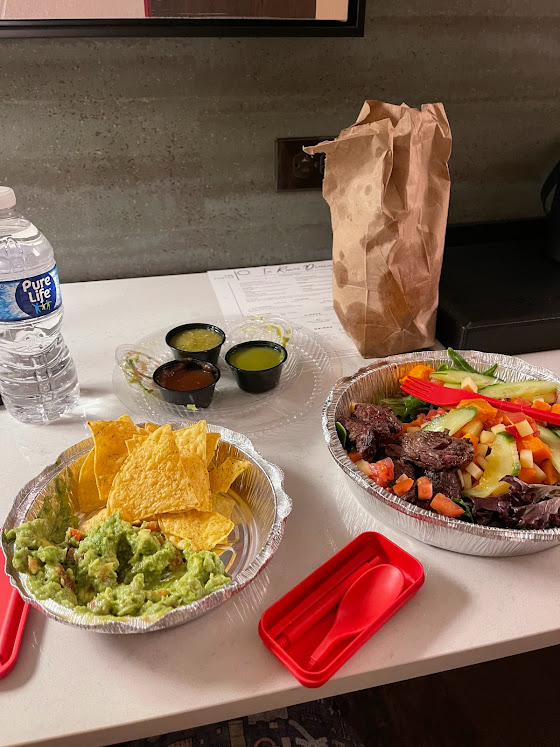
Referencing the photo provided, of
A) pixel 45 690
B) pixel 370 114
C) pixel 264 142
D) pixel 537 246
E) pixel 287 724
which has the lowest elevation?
pixel 287 724

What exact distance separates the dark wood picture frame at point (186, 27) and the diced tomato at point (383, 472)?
90 cm

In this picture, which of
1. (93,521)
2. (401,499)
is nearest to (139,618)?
(93,521)

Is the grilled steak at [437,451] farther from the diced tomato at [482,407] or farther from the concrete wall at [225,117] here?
the concrete wall at [225,117]

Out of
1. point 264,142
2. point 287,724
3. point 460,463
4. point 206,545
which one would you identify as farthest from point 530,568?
point 264,142

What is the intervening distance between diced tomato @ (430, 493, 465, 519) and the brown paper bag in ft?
1.42

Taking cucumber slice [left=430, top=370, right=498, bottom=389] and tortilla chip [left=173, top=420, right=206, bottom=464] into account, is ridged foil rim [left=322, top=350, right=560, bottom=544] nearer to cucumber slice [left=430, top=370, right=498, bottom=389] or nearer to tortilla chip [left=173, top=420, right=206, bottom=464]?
cucumber slice [left=430, top=370, right=498, bottom=389]

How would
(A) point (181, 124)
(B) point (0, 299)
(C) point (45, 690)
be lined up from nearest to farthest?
(C) point (45, 690)
(B) point (0, 299)
(A) point (181, 124)

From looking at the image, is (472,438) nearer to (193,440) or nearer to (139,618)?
(193,440)

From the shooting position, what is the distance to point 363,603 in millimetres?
673

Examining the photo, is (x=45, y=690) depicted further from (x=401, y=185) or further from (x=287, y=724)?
(x=401, y=185)

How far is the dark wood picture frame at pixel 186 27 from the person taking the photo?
1105 millimetres

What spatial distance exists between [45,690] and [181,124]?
3.59 ft

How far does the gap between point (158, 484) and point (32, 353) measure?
42 centimetres

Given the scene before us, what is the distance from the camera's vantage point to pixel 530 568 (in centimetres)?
73
